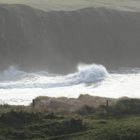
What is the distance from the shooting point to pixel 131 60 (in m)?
59.9

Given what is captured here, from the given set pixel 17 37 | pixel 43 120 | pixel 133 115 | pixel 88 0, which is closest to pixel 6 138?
pixel 43 120

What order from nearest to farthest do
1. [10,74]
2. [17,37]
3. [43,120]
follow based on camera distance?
[43,120]
[10,74]
[17,37]

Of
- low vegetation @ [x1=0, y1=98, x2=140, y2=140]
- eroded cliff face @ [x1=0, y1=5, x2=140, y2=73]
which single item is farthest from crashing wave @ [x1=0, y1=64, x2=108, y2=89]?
low vegetation @ [x1=0, y1=98, x2=140, y2=140]

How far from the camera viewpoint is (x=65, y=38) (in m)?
60.1

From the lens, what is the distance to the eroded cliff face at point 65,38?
5616 centimetres

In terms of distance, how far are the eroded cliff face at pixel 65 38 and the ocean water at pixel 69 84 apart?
108 inches

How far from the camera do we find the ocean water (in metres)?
40.8

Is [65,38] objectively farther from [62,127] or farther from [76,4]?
[62,127]

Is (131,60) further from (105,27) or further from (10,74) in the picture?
(10,74)

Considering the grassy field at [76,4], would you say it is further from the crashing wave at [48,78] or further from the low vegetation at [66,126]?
the low vegetation at [66,126]

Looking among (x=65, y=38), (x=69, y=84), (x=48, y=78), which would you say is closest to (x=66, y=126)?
(x=69, y=84)

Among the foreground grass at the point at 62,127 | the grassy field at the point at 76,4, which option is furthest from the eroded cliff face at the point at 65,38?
the foreground grass at the point at 62,127

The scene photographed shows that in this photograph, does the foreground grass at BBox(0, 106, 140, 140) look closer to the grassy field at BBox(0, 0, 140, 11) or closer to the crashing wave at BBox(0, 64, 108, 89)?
the crashing wave at BBox(0, 64, 108, 89)

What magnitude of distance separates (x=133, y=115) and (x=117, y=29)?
1638 inches
